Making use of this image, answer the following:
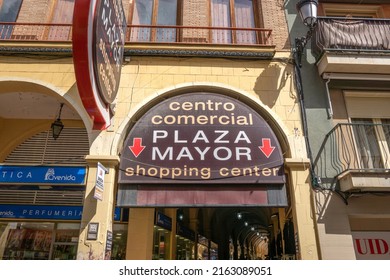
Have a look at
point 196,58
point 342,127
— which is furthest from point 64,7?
point 342,127

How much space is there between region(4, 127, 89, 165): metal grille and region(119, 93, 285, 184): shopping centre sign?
3308 mm

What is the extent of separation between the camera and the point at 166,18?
8273 mm

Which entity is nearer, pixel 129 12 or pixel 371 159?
pixel 371 159

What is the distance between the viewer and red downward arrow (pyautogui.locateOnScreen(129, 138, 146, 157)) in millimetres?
6305

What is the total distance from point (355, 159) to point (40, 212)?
8212 millimetres

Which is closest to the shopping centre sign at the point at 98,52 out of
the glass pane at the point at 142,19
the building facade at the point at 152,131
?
the building facade at the point at 152,131

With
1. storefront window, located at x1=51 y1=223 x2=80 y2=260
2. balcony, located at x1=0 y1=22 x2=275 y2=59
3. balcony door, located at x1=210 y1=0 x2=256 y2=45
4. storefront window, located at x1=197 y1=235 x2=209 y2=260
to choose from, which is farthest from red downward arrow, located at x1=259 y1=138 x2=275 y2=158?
storefront window, located at x1=197 y1=235 x2=209 y2=260

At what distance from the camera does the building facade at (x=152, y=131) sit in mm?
6023

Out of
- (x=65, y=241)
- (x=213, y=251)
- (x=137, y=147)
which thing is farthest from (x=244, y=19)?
(x=213, y=251)

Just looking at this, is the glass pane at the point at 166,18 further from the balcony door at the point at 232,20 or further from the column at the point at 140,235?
the column at the point at 140,235

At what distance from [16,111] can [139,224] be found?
4871 millimetres

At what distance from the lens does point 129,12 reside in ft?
26.5

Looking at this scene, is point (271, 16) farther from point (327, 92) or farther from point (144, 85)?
point (144, 85)

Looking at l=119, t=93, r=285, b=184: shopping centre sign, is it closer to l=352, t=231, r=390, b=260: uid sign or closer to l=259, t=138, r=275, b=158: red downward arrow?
l=259, t=138, r=275, b=158: red downward arrow
